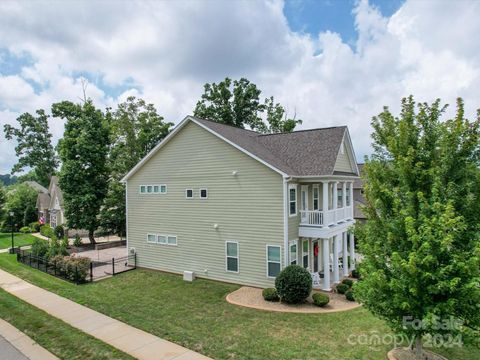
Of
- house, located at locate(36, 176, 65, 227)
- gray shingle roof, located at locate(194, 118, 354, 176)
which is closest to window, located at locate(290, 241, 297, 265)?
gray shingle roof, located at locate(194, 118, 354, 176)

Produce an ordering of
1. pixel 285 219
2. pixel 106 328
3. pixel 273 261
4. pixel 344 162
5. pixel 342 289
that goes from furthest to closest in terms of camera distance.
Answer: pixel 344 162
pixel 273 261
pixel 285 219
pixel 342 289
pixel 106 328

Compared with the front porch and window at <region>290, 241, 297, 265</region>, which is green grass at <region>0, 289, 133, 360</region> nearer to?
window at <region>290, 241, 297, 265</region>

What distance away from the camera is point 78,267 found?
16.5 meters

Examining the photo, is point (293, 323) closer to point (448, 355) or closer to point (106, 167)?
point (448, 355)

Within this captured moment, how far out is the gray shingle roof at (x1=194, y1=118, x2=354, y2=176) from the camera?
52.3 feet

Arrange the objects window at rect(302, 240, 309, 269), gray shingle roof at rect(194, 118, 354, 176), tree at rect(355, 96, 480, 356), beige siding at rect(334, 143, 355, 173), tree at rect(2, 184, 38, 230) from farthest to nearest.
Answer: tree at rect(2, 184, 38, 230)
beige siding at rect(334, 143, 355, 173)
window at rect(302, 240, 309, 269)
gray shingle roof at rect(194, 118, 354, 176)
tree at rect(355, 96, 480, 356)

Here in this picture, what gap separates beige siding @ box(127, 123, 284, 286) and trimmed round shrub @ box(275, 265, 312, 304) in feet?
5.34

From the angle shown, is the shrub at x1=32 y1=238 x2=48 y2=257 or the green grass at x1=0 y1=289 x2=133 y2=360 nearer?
the green grass at x1=0 y1=289 x2=133 y2=360

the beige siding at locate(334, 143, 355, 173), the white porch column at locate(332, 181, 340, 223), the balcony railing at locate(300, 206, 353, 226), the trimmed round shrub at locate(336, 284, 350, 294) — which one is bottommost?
the trimmed round shrub at locate(336, 284, 350, 294)

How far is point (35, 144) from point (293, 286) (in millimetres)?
56427

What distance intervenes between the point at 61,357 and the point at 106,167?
22.5 m

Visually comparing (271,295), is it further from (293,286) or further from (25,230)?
(25,230)

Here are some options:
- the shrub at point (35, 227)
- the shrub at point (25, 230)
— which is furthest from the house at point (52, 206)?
the shrub at point (25, 230)

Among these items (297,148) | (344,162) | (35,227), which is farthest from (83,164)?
(344,162)
